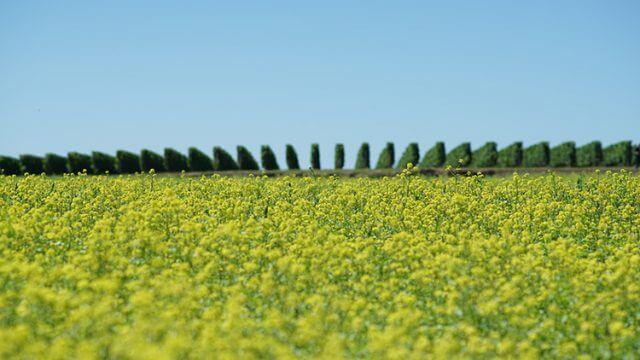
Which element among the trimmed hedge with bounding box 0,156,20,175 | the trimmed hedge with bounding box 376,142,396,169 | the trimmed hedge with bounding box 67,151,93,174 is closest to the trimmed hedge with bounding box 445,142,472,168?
Answer: the trimmed hedge with bounding box 376,142,396,169

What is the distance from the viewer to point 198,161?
3597 centimetres

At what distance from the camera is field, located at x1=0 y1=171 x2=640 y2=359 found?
23.0 ft

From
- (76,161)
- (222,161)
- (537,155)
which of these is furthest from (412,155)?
(76,161)

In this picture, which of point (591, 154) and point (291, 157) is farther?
point (591, 154)

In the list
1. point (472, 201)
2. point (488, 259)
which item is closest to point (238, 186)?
point (472, 201)

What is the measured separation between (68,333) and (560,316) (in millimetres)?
5122

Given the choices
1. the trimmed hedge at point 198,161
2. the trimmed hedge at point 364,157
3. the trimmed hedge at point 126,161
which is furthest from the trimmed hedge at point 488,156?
the trimmed hedge at point 126,161

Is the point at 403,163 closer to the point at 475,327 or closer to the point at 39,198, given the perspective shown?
the point at 39,198

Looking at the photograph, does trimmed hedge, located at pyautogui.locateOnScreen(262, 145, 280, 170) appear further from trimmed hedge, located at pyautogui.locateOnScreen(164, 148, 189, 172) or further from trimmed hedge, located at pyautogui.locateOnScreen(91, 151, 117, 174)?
trimmed hedge, located at pyautogui.locateOnScreen(91, 151, 117, 174)

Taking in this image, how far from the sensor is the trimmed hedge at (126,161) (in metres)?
35.2

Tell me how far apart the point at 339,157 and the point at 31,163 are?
13641 millimetres

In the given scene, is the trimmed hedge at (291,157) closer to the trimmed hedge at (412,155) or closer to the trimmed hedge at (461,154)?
the trimmed hedge at (412,155)

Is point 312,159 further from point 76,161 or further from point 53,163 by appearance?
point 53,163

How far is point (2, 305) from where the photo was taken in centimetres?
801
